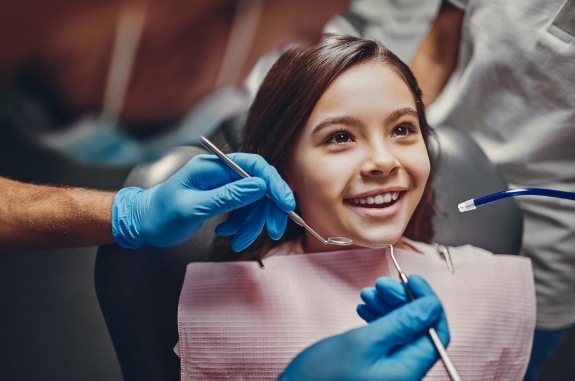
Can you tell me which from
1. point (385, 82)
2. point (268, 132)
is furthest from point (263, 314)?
point (385, 82)

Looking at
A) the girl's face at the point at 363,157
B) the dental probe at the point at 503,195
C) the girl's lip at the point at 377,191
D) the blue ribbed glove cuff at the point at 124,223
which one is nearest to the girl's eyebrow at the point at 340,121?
the girl's face at the point at 363,157

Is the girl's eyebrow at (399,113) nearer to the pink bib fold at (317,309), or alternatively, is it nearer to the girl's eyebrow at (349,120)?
the girl's eyebrow at (349,120)

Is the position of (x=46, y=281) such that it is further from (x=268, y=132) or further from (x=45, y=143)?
(x=45, y=143)

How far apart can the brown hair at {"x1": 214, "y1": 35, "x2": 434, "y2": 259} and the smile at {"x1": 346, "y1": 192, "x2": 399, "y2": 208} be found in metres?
0.14

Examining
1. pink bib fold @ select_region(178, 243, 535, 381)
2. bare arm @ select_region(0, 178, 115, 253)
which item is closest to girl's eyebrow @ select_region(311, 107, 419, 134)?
pink bib fold @ select_region(178, 243, 535, 381)

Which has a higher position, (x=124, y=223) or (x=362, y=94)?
(x=362, y=94)

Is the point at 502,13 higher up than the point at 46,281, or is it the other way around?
the point at 502,13

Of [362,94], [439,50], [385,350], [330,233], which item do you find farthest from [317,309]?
[439,50]

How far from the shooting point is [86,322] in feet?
4.04

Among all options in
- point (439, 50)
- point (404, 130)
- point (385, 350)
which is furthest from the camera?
point (439, 50)

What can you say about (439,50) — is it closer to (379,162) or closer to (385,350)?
(379,162)

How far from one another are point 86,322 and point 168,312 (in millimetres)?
318

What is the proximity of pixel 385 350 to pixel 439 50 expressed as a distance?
754 mm

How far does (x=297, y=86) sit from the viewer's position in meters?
0.96
